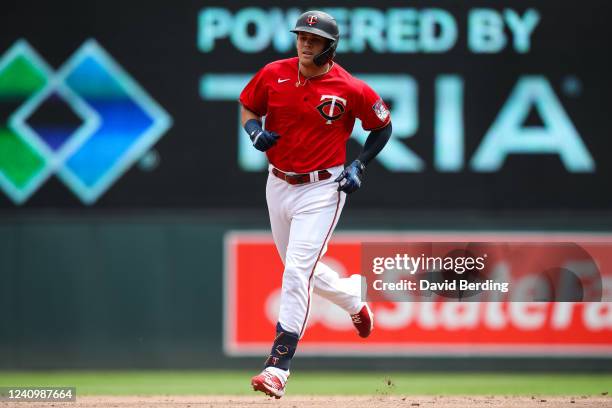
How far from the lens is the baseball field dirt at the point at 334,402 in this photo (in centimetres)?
633

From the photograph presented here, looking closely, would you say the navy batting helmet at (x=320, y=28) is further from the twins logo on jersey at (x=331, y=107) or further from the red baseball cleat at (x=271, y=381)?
the red baseball cleat at (x=271, y=381)

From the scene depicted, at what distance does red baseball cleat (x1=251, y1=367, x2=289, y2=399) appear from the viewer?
222 inches

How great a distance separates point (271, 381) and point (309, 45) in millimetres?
1573

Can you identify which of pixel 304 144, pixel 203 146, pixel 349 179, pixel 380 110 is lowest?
pixel 203 146

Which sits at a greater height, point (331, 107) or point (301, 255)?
point (331, 107)

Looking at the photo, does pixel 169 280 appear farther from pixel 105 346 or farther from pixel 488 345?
pixel 488 345

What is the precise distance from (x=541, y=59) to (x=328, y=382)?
2.68 metres

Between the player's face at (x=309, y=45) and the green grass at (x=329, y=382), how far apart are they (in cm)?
239

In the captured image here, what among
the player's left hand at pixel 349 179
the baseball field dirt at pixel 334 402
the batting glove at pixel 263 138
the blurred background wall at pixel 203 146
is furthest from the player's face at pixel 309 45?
the blurred background wall at pixel 203 146

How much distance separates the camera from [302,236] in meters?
5.92

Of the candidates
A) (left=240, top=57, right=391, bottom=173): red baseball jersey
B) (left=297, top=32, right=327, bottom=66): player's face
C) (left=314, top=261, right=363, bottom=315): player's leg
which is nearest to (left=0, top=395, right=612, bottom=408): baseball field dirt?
(left=314, top=261, right=363, bottom=315): player's leg

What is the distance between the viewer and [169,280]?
870 centimetres

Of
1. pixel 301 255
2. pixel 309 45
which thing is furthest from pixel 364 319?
pixel 309 45

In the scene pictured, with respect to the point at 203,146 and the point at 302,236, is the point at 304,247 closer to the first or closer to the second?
the point at 302,236
